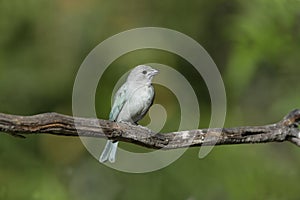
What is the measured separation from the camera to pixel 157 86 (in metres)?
4.89

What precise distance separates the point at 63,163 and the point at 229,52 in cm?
A: 116

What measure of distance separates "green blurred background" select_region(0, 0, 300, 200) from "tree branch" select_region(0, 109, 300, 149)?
4.69 ft

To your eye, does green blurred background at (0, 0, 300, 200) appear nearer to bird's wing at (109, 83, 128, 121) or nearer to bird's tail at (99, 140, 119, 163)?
bird's tail at (99, 140, 119, 163)

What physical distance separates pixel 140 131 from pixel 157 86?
5.20 ft

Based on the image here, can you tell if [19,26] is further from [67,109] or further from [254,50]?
[254,50]

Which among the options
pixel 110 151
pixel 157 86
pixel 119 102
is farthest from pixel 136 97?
pixel 157 86

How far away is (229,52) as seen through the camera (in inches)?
203

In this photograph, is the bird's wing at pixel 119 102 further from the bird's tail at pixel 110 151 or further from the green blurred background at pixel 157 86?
the green blurred background at pixel 157 86

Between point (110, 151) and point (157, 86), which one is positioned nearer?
point (110, 151)

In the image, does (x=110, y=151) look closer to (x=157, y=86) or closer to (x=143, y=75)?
(x=143, y=75)

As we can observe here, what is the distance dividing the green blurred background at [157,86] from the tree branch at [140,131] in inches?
56.2

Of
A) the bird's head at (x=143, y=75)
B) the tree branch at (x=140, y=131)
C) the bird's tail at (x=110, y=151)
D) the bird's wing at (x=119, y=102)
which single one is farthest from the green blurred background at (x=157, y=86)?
the tree branch at (x=140, y=131)

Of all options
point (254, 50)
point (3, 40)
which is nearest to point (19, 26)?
point (3, 40)

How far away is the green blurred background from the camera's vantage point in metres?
4.97
